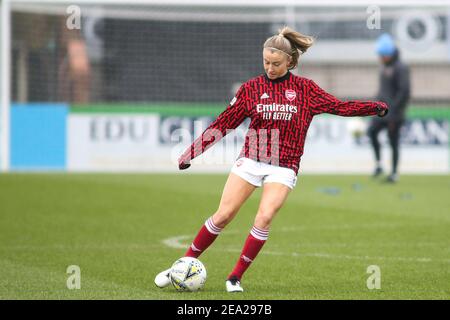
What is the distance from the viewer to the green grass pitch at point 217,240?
7.76 m

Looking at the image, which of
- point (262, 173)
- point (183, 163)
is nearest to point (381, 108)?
point (262, 173)

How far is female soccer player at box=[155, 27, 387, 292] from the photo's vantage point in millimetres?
7652

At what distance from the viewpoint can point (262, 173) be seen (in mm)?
7699

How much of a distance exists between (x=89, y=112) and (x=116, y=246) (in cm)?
1293

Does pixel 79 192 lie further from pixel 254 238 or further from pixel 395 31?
pixel 395 31

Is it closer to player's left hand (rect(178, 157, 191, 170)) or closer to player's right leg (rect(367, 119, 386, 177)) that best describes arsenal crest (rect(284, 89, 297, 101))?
player's left hand (rect(178, 157, 191, 170))

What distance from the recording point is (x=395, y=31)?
86.2 ft

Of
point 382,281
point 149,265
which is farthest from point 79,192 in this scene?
point 382,281

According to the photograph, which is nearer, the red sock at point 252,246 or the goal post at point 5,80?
the red sock at point 252,246

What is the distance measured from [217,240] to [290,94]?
374cm

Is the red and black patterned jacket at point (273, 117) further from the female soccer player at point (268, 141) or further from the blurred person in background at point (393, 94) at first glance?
the blurred person in background at point (393, 94)

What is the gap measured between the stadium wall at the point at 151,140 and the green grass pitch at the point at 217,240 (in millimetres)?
3744

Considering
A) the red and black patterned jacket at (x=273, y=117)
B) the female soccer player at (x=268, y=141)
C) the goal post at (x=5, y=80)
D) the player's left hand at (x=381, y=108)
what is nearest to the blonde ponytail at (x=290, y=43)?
the female soccer player at (x=268, y=141)

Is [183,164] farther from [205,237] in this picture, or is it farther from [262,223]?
[262,223]
